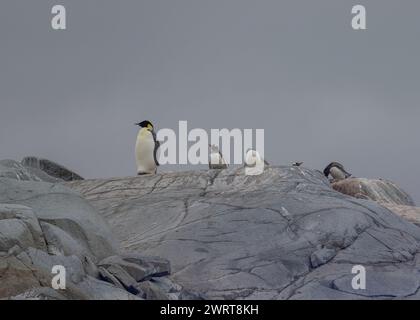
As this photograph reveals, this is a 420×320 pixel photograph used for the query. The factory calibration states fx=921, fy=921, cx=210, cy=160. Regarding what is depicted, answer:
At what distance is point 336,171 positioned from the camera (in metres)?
30.3

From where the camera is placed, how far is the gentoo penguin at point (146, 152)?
24.2 m

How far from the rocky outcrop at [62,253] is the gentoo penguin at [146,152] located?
7897mm

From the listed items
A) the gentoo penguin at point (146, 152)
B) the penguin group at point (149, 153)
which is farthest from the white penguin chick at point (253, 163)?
the gentoo penguin at point (146, 152)

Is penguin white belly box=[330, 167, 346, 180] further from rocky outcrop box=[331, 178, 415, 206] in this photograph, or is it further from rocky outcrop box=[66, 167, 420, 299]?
rocky outcrop box=[66, 167, 420, 299]

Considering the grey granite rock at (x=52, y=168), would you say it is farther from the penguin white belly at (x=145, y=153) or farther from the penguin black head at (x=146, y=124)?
the penguin black head at (x=146, y=124)

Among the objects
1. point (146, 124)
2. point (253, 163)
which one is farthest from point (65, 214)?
point (146, 124)

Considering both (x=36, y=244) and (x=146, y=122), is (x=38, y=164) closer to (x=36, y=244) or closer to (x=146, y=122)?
(x=146, y=122)

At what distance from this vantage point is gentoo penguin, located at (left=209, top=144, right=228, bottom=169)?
24.6m

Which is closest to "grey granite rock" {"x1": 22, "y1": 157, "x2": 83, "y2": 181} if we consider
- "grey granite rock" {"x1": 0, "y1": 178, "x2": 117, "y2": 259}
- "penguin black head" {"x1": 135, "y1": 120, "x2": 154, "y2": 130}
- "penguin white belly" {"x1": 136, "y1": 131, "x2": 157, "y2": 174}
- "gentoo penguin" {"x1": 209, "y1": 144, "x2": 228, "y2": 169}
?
"penguin white belly" {"x1": 136, "y1": 131, "x2": 157, "y2": 174}

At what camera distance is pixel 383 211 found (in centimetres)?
1808

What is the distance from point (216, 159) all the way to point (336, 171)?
273 inches
